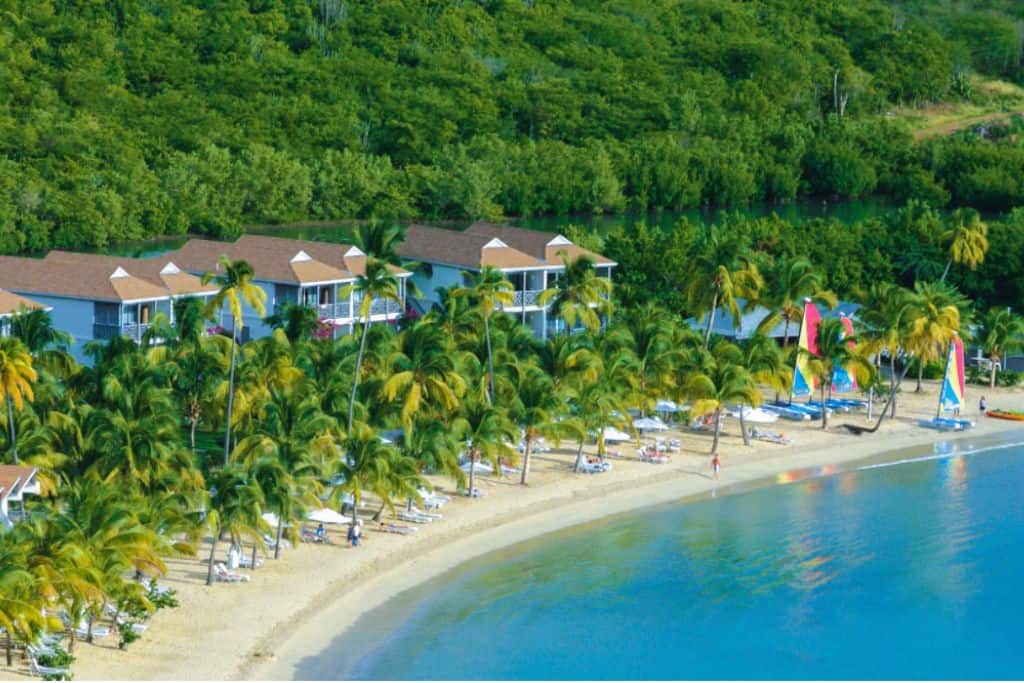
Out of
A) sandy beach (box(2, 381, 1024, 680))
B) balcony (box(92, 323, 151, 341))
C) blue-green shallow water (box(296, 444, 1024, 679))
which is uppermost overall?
balcony (box(92, 323, 151, 341))

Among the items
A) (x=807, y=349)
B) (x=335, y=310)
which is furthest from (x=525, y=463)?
(x=335, y=310)

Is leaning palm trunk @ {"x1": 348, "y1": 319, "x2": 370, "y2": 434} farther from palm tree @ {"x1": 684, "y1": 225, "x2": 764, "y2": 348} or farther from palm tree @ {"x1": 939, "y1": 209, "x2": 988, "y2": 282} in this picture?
palm tree @ {"x1": 939, "y1": 209, "x2": 988, "y2": 282}

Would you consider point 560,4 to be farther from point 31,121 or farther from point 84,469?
point 84,469

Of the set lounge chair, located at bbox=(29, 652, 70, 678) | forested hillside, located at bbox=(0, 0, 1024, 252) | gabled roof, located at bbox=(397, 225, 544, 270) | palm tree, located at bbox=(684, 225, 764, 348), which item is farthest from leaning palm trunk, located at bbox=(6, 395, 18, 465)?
forested hillside, located at bbox=(0, 0, 1024, 252)

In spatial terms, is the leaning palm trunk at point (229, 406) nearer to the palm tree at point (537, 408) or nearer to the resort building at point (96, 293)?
the palm tree at point (537, 408)

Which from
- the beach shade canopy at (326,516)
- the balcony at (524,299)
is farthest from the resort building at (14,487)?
the balcony at (524,299)

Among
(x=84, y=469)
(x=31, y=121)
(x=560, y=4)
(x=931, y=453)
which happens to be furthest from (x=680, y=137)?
(x=84, y=469)
